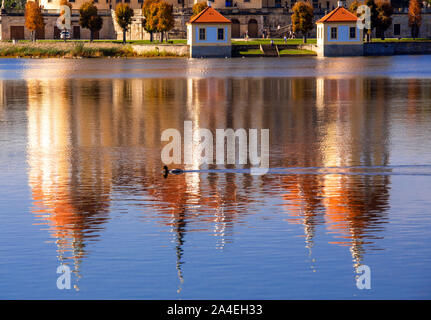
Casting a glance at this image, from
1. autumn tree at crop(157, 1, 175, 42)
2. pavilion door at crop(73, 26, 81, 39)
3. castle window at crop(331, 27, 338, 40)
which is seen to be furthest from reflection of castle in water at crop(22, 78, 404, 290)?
pavilion door at crop(73, 26, 81, 39)

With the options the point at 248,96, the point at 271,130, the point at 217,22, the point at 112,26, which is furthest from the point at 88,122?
the point at 112,26

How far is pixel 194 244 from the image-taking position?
50.4 ft

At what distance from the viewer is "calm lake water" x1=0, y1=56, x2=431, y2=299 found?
13.4m

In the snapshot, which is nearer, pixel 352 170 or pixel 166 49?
pixel 352 170

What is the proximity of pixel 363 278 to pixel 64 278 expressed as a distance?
163 inches

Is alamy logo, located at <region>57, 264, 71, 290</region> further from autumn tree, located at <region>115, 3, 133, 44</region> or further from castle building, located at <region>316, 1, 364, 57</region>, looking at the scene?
autumn tree, located at <region>115, 3, 133, 44</region>

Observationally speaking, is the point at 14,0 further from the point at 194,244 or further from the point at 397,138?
the point at 194,244

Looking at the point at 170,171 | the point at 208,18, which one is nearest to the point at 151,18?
the point at 208,18

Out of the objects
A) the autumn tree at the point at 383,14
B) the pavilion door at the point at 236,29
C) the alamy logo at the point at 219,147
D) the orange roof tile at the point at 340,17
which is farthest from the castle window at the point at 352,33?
the alamy logo at the point at 219,147

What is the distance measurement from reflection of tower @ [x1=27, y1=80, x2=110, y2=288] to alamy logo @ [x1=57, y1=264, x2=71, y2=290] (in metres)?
0.16

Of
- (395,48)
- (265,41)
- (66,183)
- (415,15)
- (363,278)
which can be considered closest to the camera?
(363,278)

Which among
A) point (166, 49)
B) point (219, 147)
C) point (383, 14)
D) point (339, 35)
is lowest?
point (219, 147)

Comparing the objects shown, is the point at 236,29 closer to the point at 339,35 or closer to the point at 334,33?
the point at 339,35

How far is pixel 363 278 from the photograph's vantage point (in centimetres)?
1333
